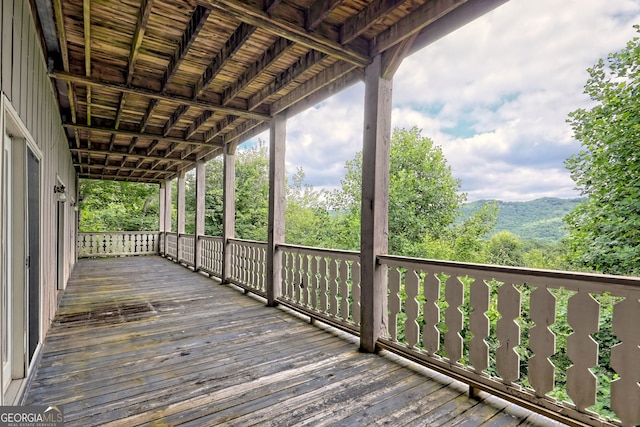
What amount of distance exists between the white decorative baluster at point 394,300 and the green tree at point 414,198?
10993 millimetres

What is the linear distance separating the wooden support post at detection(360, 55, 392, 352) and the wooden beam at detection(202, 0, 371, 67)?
0.24m

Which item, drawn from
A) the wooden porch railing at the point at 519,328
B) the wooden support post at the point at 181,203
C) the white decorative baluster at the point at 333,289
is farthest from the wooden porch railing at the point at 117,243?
the wooden porch railing at the point at 519,328

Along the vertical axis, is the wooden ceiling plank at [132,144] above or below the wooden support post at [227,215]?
above

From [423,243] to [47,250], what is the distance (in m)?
12.8

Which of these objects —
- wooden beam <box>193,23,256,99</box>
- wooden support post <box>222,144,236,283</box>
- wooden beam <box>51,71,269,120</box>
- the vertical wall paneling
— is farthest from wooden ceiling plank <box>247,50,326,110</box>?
the vertical wall paneling

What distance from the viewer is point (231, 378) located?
7.89 feet

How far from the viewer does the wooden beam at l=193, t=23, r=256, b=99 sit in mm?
2814

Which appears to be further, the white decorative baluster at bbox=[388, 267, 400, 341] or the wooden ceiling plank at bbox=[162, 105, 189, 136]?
the wooden ceiling plank at bbox=[162, 105, 189, 136]

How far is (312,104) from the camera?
4.05 metres

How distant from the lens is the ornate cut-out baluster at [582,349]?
5.59ft

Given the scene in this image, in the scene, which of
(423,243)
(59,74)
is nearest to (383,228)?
(59,74)

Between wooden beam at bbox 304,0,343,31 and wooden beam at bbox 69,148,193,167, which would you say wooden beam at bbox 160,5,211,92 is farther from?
wooden beam at bbox 69,148,193,167

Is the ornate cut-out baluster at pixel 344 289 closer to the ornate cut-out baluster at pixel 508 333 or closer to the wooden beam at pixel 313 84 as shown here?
the ornate cut-out baluster at pixel 508 333

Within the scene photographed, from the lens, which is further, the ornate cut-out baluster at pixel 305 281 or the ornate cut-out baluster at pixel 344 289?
the ornate cut-out baluster at pixel 305 281
